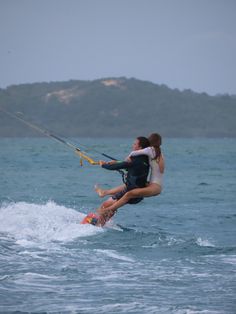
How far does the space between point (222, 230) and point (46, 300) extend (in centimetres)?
881

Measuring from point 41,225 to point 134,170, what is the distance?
2476 mm

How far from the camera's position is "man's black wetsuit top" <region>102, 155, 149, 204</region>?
45.8 ft

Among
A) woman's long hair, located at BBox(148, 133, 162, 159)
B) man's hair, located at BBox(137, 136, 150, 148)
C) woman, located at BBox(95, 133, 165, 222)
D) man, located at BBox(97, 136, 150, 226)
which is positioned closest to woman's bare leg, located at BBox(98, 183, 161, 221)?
woman, located at BBox(95, 133, 165, 222)

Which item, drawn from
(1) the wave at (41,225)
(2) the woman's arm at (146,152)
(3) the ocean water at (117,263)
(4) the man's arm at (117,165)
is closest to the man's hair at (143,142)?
(2) the woman's arm at (146,152)

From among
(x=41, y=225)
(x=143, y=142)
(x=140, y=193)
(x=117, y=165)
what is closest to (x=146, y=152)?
(x=143, y=142)

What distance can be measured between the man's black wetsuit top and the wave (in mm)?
1188

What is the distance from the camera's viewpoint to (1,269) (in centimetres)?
1117

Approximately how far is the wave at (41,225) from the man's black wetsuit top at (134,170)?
3.90 ft

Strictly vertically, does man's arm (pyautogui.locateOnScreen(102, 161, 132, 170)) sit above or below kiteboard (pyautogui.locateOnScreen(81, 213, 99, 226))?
above

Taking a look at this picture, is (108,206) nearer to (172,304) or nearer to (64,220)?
(64,220)

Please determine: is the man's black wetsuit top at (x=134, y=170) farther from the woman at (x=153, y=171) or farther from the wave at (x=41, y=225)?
the wave at (x=41, y=225)

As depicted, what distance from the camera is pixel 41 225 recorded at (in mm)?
15500

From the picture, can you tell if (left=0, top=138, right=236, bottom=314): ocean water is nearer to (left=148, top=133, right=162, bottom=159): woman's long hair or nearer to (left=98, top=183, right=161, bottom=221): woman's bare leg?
(left=98, top=183, right=161, bottom=221): woman's bare leg

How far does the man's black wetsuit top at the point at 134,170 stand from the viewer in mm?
13969
